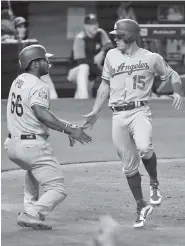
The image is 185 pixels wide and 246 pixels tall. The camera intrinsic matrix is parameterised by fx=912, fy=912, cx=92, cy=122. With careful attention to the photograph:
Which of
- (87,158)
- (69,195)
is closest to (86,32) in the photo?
(87,158)

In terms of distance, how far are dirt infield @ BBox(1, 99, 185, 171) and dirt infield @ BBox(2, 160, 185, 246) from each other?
67 centimetres

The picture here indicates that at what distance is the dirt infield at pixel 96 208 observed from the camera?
755 cm

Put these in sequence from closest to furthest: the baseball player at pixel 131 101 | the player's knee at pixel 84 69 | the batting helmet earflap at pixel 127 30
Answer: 1. the baseball player at pixel 131 101
2. the batting helmet earflap at pixel 127 30
3. the player's knee at pixel 84 69

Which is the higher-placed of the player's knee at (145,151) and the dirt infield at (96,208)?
the player's knee at (145,151)

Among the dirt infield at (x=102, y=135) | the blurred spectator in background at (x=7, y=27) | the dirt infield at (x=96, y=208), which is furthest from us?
the blurred spectator in background at (x=7, y=27)

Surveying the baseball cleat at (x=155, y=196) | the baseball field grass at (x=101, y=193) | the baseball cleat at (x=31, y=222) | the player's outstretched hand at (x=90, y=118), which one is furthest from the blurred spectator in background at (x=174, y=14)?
the baseball cleat at (x=31, y=222)

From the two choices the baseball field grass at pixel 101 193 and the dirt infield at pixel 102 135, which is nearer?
the baseball field grass at pixel 101 193

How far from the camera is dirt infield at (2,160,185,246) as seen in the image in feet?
24.8

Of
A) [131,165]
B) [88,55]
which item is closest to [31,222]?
[131,165]

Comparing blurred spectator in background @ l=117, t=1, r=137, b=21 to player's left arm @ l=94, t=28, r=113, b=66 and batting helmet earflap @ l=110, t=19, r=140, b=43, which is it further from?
batting helmet earflap @ l=110, t=19, r=140, b=43

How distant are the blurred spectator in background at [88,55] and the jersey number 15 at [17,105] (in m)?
10.2

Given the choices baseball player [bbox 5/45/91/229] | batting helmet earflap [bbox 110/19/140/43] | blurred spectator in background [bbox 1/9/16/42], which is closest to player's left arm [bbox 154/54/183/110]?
batting helmet earflap [bbox 110/19/140/43]

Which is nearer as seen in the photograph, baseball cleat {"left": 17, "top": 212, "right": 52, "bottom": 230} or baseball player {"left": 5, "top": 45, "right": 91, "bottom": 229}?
baseball player {"left": 5, "top": 45, "right": 91, "bottom": 229}

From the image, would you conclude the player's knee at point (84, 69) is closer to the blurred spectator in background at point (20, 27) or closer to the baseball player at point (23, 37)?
the baseball player at point (23, 37)
